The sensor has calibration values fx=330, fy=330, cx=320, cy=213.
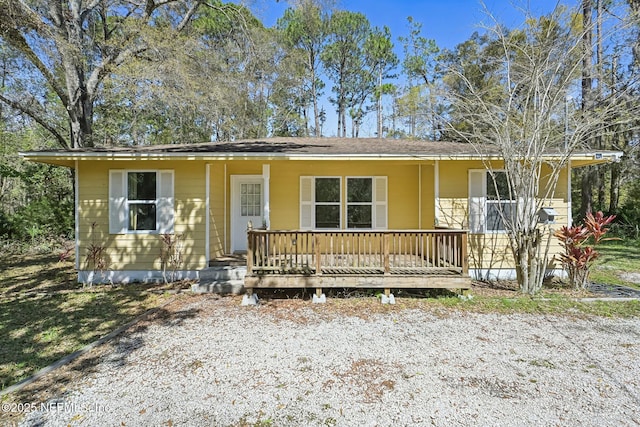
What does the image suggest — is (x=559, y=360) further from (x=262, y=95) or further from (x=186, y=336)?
(x=262, y=95)

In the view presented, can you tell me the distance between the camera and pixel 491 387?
326cm

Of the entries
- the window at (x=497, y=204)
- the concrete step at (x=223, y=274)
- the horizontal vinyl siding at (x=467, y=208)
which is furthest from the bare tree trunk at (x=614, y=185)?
the concrete step at (x=223, y=274)

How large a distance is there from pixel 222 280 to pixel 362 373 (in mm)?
4421

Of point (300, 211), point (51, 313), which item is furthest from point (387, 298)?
point (51, 313)

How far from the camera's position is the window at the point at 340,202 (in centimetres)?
862

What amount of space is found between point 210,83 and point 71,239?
27.5 feet

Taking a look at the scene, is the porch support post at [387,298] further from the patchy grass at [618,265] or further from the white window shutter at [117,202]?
the white window shutter at [117,202]

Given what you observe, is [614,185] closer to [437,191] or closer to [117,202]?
[437,191]

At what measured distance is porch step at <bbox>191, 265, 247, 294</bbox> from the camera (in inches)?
266

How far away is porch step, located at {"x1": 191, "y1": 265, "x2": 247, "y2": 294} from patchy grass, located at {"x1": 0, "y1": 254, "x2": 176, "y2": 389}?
2.50 feet

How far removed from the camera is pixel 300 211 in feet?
28.3

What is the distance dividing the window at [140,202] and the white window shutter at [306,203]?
311cm

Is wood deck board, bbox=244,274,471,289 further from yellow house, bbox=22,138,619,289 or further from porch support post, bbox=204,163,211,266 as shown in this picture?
porch support post, bbox=204,163,211,266

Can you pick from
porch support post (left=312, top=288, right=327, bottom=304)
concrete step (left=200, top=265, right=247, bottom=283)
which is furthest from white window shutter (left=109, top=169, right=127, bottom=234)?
porch support post (left=312, top=288, right=327, bottom=304)
